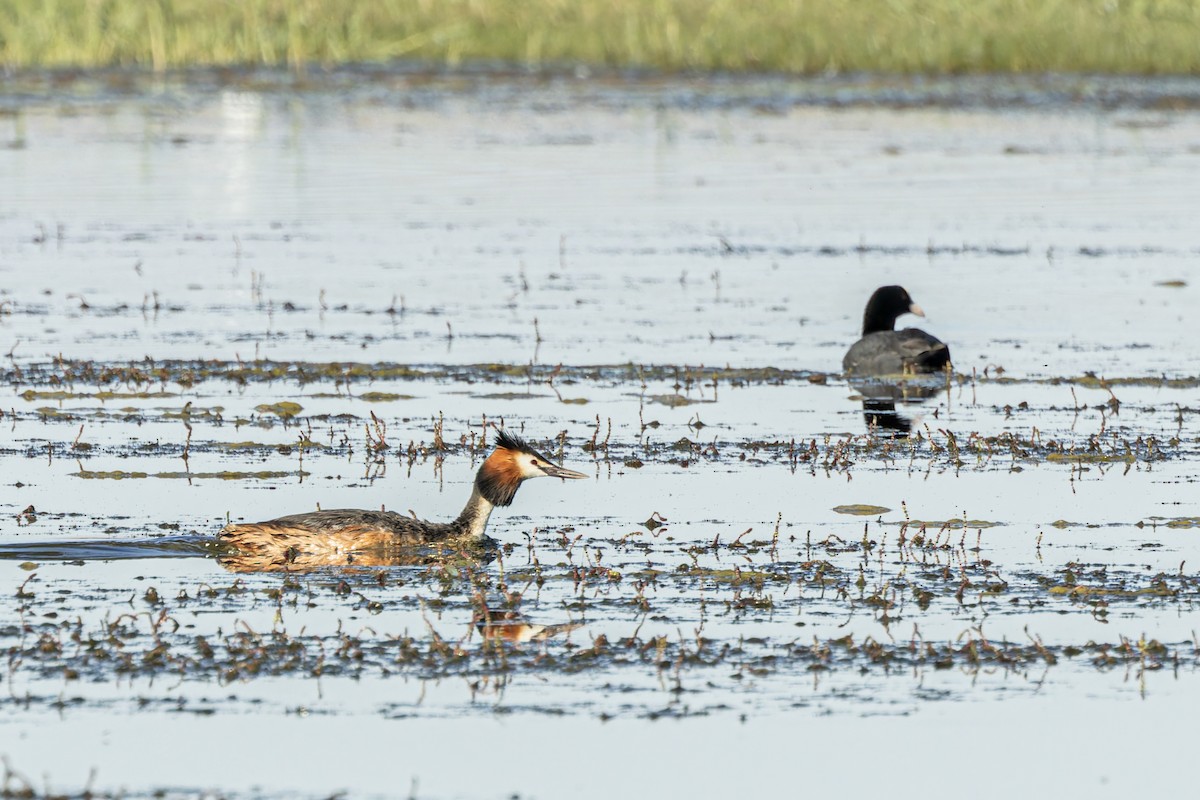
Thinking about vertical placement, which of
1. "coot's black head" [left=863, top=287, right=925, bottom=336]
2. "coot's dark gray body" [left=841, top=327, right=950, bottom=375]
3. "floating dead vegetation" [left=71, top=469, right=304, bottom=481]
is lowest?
"floating dead vegetation" [left=71, top=469, right=304, bottom=481]

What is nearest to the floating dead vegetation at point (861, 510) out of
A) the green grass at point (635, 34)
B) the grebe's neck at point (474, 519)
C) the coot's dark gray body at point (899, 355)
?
the grebe's neck at point (474, 519)

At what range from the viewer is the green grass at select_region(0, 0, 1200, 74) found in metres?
42.6

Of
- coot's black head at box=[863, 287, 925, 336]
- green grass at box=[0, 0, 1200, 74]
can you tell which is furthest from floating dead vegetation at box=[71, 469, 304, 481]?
green grass at box=[0, 0, 1200, 74]

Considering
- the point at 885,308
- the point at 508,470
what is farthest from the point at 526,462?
the point at 885,308

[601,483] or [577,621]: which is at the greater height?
[601,483]

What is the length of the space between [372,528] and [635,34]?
1390 inches

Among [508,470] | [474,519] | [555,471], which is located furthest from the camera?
[555,471]

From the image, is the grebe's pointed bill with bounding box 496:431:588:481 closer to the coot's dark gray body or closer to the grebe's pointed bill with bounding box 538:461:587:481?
the grebe's pointed bill with bounding box 538:461:587:481

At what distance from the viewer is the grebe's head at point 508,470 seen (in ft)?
36.8

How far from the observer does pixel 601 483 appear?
1259cm

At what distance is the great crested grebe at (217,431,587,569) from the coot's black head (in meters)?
7.52

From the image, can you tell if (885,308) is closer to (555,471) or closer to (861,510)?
(861,510)

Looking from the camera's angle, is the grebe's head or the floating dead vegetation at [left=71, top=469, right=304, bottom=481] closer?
the grebe's head

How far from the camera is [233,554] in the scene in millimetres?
10539
